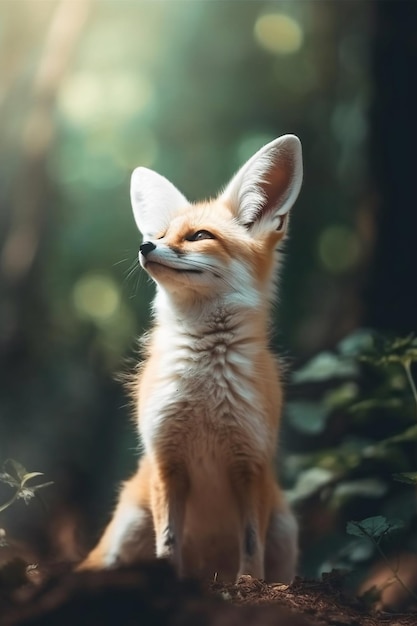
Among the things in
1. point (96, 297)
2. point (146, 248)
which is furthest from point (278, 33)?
point (146, 248)

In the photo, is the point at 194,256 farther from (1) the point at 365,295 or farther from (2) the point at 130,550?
(1) the point at 365,295

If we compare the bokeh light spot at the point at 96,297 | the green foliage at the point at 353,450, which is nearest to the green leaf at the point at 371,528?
the green foliage at the point at 353,450

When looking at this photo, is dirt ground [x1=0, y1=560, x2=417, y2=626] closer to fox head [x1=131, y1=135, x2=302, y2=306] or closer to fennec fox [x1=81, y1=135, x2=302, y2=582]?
fennec fox [x1=81, y1=135, x2=302, y2=582]

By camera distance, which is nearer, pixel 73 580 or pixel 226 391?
pixel 73 580

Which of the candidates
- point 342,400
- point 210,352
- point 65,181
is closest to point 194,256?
point 210,352

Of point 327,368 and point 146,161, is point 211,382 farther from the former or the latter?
point 146,161

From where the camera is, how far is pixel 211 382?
92.9 inches

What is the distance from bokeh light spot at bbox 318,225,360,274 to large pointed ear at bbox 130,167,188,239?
1827 mm

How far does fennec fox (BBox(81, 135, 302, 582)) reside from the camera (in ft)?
7.70

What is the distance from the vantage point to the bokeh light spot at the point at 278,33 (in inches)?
162

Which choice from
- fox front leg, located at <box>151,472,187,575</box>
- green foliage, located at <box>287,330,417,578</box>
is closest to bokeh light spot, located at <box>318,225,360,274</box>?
green foliage, located at <box>287,330,417,578</box>

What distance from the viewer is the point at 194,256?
2332mm

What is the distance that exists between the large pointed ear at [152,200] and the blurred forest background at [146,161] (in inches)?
45.0

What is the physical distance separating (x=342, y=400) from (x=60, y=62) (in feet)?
7.09
